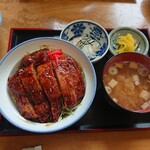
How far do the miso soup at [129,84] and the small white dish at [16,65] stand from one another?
0.13 meters

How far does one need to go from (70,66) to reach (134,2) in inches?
36.1

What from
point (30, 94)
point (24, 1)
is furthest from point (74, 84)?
point (24, 1)

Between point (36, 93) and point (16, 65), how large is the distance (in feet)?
0.76

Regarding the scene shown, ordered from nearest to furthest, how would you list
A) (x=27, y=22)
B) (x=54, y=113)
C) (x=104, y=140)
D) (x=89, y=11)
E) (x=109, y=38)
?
(x=54, y=113)
(x=104, y=140)
(x=109, y=38)
(x=27, y=22)
(x=89, y=11)

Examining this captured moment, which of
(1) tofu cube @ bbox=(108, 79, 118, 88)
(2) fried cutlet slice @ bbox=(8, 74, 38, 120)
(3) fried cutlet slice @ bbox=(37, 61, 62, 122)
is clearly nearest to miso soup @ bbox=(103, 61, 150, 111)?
(1) tofu cube @ bbox=(108, 79, 118, 88)

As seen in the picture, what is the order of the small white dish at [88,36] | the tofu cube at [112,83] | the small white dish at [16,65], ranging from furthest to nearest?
1. the small white dish at [88,36]
2. the tofu cube at [112,83]
3. the small white dish at [16,65]

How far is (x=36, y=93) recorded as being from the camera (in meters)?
1.03

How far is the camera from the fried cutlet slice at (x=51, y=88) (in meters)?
1.02

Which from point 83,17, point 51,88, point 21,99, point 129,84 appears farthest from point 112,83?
point 83,17

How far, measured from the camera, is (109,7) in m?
1.66

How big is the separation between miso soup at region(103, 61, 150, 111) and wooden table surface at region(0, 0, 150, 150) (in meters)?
0.16

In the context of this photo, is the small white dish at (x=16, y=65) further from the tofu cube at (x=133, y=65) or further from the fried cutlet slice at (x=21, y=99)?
the tofu cube at (x=133, y=65)

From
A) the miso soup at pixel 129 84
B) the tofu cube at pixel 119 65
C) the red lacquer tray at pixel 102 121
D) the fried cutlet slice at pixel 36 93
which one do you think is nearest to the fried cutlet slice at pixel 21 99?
the fried cutlet slice at pixel 36 93

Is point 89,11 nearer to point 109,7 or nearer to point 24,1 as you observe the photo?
point 109,7
